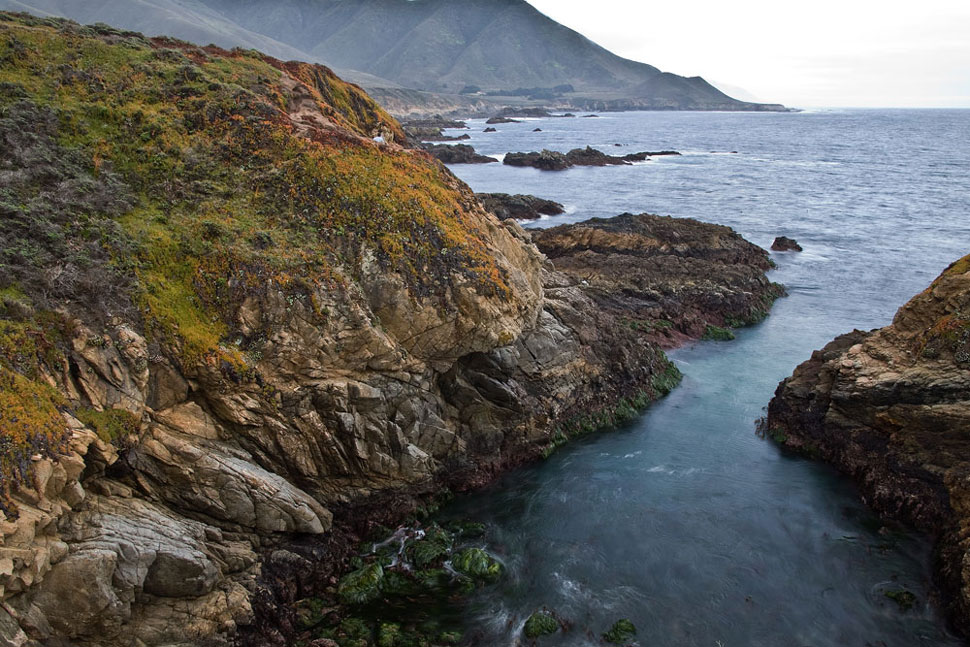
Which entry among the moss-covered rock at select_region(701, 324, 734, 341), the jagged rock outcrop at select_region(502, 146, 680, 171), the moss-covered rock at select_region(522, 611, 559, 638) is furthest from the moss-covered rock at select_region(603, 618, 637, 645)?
the jagged rock outcrop at select_region(502, 146, 680, 171)

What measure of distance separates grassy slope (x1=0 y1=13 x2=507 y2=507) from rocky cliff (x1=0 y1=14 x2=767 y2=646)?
93 mm

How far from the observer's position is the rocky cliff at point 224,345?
47.6 ft

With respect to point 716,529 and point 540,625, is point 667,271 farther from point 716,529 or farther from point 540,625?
point 540,625

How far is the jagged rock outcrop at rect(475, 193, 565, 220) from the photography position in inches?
2500

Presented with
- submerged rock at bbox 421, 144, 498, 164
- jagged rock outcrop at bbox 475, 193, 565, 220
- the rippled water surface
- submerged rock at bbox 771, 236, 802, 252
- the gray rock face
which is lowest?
the rippled water surface

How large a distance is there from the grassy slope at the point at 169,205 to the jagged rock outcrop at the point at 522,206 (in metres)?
33.9

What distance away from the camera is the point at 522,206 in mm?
65188

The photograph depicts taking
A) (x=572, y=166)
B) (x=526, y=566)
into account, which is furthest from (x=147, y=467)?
(x=572, y=166)

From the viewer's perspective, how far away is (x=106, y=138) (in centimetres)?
2284

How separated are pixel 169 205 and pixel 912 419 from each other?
1139 inches

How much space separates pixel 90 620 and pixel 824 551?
22.0m

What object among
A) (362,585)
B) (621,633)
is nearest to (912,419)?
(621,633)

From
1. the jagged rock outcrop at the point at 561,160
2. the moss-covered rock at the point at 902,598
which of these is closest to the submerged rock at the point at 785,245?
the moss-covered rock at the point at 902,598

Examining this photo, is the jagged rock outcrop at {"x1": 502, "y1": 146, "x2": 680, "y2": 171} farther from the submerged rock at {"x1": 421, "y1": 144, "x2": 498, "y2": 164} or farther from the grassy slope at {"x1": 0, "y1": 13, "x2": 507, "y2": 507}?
the grassy slope at {"x1": 0, "y1": 13, "x2": 507, "y2": 507}
